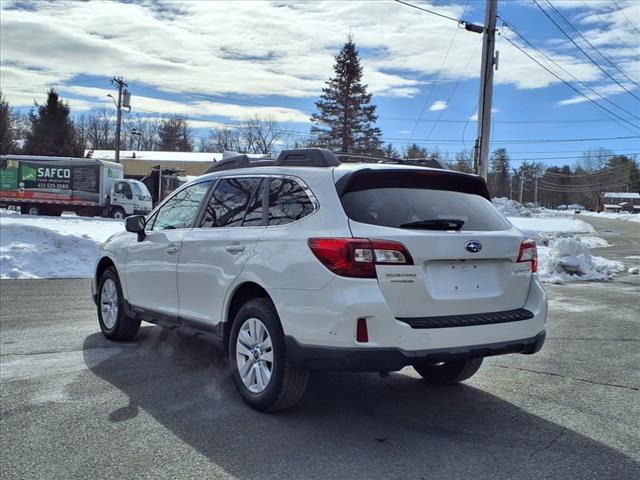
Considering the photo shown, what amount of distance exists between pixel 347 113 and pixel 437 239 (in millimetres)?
51512

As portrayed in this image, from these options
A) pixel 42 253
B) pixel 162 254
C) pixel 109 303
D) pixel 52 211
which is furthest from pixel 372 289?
pixel 52 211

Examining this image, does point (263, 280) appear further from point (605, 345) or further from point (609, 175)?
point (609, 175)

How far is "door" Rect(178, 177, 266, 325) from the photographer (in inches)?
174

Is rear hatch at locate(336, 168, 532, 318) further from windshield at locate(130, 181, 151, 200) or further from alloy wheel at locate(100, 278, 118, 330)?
windshield at locate(130, 181, 151, 200)

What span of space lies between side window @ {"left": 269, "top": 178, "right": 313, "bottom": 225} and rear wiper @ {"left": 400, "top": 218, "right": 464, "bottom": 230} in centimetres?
72

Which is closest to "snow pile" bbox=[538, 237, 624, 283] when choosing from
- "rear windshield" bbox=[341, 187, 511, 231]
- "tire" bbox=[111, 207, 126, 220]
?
"rear windshield" bbox=[341, 187, 511, 231]

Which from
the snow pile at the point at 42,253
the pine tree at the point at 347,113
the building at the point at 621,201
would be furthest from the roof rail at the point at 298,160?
the building at the point at 621,201

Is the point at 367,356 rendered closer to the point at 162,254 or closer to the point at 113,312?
the point at 162,254

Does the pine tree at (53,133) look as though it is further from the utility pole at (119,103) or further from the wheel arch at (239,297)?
the wheel arch at (239,297)

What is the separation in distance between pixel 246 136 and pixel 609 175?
93599 millimetres

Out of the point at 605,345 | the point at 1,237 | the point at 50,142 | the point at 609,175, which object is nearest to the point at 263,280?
the point at 605,345

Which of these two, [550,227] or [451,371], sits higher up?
[550,227]

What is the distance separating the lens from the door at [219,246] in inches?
174

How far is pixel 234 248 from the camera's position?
4434 mm
